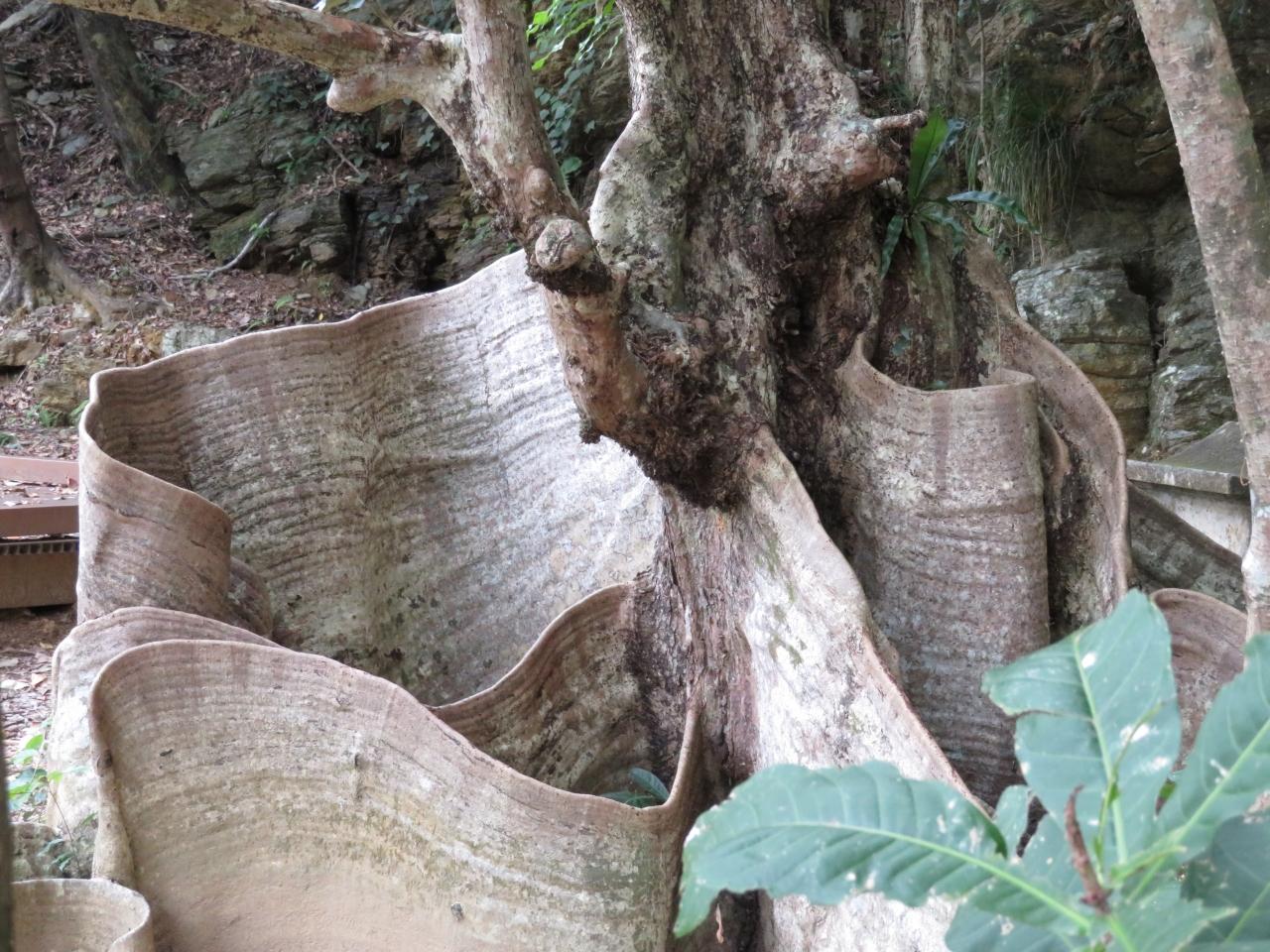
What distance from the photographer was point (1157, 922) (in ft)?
2.53

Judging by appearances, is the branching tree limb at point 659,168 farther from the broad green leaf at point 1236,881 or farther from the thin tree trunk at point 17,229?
the thin tree trunk at point 17,229

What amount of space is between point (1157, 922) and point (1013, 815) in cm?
21

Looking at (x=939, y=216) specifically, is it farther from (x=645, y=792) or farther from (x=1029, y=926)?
(x=1029, y=926)

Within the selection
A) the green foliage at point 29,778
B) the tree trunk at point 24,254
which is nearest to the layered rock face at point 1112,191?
the green foliage at point 29,778

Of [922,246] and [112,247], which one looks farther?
[112,247]

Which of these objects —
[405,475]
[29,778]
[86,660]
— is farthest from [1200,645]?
[29,778]

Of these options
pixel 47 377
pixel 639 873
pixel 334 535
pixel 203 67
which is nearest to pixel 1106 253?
pixel 334 535

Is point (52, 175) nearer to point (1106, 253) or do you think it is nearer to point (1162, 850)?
point (1106, 253)

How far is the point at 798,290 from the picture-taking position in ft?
10.7

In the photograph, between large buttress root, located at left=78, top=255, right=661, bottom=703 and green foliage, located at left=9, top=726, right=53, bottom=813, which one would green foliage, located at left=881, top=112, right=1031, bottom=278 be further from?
green foliage, located at left=9, top=726, right=53, bottom=813

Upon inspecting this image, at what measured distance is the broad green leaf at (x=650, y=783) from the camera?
3.23 meters

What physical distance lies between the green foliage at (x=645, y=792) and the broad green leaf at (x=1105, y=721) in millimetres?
2302

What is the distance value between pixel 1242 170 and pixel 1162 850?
168 centimetres

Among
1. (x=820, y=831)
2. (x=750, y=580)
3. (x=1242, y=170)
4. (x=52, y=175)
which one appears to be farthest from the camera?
(x=52, y=175)
